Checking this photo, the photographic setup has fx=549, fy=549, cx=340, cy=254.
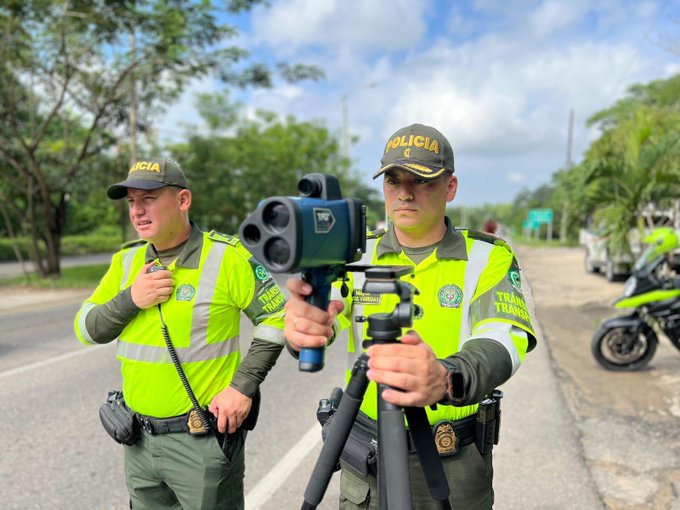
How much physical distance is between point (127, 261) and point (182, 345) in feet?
1.77

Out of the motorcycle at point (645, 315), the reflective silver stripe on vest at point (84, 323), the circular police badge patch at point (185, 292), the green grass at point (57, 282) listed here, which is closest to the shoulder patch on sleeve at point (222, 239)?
the circular police badge patch at point (185, 292)

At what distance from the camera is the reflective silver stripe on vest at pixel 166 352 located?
2.12 metres

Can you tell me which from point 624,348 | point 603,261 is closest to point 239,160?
point 603,261

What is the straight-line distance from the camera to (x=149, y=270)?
2141 mm

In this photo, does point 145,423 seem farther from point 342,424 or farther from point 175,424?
point 342,424

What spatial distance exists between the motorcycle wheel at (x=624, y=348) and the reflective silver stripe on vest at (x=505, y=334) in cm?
490

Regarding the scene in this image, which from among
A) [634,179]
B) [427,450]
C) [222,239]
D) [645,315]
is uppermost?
[634,179]

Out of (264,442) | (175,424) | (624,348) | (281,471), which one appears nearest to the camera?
(175,424)

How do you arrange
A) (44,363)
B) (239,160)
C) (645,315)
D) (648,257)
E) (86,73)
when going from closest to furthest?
(645,315) < (648,257) < (44,363) < (86,73) < (239,160)

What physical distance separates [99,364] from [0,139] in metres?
10.3

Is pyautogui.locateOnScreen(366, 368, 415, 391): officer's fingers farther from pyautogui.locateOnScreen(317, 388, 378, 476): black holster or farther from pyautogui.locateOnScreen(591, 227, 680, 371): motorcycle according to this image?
pyautogui.locateOnScreen(591, 227, 680, 371): motorcycle

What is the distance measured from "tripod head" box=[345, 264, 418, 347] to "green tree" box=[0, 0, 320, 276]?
508 inches

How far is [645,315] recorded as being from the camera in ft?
18.5

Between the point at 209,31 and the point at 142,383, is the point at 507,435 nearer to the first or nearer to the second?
the point at 142,383
